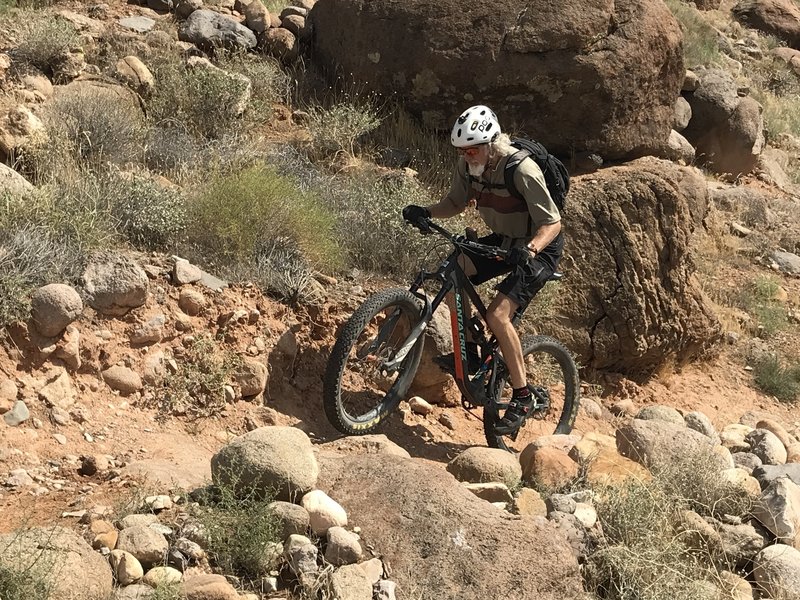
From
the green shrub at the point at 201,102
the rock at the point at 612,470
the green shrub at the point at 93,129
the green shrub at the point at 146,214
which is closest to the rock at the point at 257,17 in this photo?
the green shrub at the point at 201,102

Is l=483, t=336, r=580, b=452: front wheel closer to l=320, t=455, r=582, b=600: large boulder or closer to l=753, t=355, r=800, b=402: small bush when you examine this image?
l=320, t=455, r=582, b=600: large boulder

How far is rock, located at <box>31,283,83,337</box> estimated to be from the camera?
5543 millimetres

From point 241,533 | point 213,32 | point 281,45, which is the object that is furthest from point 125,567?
point 281,45

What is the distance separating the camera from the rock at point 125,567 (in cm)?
393

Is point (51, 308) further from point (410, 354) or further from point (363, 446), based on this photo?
point (410, 354)

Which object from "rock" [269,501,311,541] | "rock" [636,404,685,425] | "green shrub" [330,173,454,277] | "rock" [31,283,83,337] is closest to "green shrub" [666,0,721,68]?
"green shrub" [330,173,454,277]

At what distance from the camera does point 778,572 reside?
498 centimetres

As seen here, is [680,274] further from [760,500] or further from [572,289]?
[760,500]

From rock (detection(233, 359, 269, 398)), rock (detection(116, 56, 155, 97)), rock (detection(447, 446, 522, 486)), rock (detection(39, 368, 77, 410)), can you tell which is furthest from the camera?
rock (detection(116, 56, 155, 97))

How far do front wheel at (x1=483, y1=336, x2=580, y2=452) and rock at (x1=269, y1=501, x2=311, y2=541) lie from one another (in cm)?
235

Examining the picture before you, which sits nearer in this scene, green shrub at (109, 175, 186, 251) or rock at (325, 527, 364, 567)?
rock at (325, 527, 364, 567)

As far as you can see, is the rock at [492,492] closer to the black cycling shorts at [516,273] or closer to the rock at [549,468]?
the rock at [549,468]

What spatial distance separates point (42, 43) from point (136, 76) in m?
0.83

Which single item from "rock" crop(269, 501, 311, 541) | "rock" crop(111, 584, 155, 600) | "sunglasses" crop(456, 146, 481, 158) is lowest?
"rock" crop(111, 584, 155, 600)
